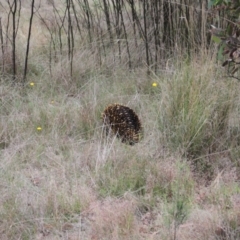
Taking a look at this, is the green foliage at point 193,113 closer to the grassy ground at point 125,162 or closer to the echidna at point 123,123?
the grassy ground at point 125,162

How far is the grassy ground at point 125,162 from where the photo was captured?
238 centimetres

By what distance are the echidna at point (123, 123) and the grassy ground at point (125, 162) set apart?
65mm

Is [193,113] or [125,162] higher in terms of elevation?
[193,113]

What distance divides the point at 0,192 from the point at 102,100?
1310 mm

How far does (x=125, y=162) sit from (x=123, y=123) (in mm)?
456

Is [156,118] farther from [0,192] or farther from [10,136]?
[0,192]

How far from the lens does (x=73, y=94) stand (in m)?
4.17

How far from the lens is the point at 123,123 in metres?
3.32

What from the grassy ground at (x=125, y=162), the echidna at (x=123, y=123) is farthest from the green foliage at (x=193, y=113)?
the echidna at (x=123, y=123)

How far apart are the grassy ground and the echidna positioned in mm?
65

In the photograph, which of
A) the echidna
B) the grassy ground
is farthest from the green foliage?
the echidna

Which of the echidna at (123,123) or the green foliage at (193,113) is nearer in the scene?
the green foliage at (193,113)

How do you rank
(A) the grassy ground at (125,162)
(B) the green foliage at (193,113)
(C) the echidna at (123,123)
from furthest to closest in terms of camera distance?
(C) the echidna at (123,123)
(B) the green foliage at (193,113)
(A) the grassy ground at (125,162)

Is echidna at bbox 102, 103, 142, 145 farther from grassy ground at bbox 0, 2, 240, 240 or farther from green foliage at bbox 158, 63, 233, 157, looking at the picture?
green foliage at bbox 158, 63, 233, 157
